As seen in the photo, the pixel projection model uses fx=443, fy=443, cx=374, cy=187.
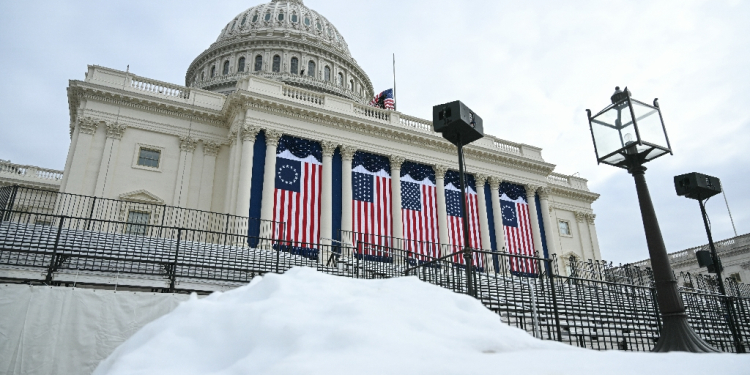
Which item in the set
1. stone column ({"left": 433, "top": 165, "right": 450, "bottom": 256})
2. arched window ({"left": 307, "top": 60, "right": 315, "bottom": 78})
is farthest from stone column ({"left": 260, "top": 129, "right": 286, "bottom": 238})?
arched window ({"left": 307, "top": 60, "right": 315, "bottom": 78})

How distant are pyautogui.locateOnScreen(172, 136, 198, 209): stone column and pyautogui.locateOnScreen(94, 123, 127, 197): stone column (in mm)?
3152

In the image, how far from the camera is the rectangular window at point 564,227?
125ft

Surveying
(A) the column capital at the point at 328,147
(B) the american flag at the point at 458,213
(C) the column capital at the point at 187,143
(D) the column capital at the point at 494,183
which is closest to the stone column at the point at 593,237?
(D) the column capital at the point at 494,183

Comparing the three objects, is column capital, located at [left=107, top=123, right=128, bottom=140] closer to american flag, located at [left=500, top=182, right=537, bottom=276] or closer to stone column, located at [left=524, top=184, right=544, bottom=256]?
american flag, located at [left=500, top=182, right=537, bottom=276]

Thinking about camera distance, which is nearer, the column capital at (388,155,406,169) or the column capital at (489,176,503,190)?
the column capital at (388,155,406,169)

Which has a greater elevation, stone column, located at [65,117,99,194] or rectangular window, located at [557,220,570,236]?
stone column, located at [65,117,99,194]

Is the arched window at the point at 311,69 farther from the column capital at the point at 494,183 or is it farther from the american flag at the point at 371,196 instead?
the column capital at the point at 494,183

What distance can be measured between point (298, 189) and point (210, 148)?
6430 millimetres

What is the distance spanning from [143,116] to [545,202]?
27799 mm

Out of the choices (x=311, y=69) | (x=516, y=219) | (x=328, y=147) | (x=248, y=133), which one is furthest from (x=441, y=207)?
(x=311, y=69)

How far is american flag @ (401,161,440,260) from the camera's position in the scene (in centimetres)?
2677

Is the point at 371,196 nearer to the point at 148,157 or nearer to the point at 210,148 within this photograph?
the point at 210,148

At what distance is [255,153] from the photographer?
24469 mm

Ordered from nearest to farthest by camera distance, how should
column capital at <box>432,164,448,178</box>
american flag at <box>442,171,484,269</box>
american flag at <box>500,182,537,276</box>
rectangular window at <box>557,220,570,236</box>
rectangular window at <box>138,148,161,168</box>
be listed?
rectangular window at <box>138,148,161,168</box> → american flag at <box>442,171,484,269</box> → column capital at <box>432,164,448,178</box> → american flag at <box>500,182,537,276</box> → rectangular window at <box>557,220,570,236</box>
